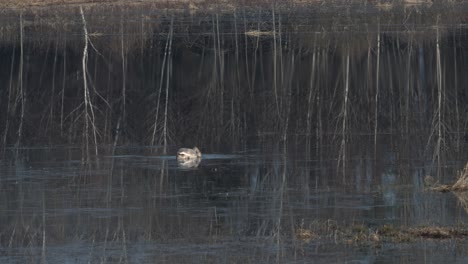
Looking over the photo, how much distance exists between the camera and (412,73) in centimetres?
3045

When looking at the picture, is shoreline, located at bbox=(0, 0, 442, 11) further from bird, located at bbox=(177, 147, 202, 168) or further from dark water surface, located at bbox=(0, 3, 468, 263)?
bird, located at bbox=(177, 147, 202, 168)

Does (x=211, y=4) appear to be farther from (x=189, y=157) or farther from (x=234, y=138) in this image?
(x=189, y=157)

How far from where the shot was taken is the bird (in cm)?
1790

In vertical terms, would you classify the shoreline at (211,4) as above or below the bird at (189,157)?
above

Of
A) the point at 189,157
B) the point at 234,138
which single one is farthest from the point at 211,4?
the point at 189,157

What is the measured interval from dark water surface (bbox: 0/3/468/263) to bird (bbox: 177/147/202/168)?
0.28 metres

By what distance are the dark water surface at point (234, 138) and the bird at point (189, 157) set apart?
0.28m

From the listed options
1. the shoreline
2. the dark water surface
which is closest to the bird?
the dark water surface

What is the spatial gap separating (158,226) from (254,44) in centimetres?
2459

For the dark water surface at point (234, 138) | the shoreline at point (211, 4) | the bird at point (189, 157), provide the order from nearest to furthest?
the dark water surface at point (234, 138), the bird at point (189, 157), the shoreline at point (211, 4)

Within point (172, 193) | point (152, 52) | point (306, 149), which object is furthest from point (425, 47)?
point (172, 193)

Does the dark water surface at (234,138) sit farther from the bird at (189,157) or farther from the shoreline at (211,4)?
the shoreline at (211,4)

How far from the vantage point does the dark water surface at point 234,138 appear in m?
11.9

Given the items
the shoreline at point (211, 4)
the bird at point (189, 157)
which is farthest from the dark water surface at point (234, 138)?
the shoreline at point (211, 4)
